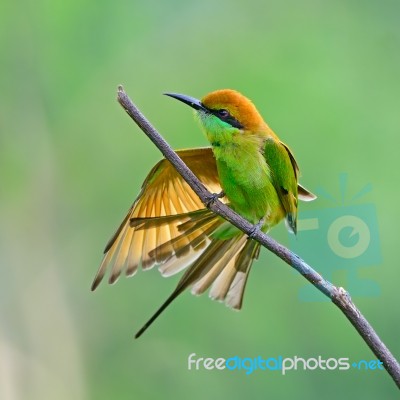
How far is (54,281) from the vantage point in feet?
12.1

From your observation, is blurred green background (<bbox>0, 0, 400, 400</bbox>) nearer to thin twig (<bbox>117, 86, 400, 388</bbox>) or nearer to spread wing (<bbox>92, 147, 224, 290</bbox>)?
spread wing (<bbox>92, 147, 224, 290</bbox>)

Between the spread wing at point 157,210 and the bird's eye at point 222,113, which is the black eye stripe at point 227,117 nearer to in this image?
the bird's eye at point 222,113

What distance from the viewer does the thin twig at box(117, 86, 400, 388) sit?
53.0 inches

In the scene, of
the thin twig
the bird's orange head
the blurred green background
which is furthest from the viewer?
the blurred green background

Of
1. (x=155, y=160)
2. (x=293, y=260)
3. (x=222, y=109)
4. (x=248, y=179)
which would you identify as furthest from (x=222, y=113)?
(x=155, y=160)

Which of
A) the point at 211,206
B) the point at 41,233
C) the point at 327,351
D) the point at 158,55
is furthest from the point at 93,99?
the point at 211,206

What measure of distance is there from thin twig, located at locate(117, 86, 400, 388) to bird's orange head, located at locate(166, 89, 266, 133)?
1.10 feet

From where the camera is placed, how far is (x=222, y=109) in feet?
6.71

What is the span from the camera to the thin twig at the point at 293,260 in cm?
135

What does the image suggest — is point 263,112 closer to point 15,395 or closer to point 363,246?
point 363,246

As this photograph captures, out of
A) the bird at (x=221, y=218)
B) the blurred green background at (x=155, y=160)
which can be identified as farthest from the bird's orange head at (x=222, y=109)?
the blurred green background at (x=155, y=160)

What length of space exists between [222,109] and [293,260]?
61 centimetres

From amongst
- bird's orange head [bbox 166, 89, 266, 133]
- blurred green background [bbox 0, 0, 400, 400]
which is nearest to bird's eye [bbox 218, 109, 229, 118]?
bird's orange head [bbox 166, 89, 266, 133]

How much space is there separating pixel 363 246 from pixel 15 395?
1.66 m
